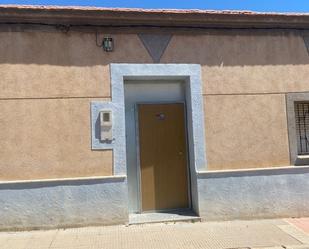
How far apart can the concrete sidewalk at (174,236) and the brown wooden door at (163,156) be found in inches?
26.5

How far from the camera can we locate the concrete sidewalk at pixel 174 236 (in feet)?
21.5

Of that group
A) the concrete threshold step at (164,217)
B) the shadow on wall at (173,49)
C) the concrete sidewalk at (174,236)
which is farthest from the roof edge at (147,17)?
the concrete sidewalk at (174,236)

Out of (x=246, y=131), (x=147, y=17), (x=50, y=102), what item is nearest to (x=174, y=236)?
(x=246, y=131)

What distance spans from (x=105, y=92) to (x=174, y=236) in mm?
2686

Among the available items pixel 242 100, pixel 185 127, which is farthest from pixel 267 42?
pixel 185 127

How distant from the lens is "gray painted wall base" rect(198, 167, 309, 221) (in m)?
7.93

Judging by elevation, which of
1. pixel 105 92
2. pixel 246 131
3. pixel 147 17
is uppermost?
pixel 147 17

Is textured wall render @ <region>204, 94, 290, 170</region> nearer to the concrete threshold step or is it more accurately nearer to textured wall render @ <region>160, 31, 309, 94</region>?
textured wall render @ <region>160, 31, 309, 94</region>

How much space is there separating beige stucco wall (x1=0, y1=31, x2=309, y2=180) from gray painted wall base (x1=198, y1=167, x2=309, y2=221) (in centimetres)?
23

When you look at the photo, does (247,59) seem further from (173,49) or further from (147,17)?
(147,17)

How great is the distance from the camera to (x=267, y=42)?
330 inches

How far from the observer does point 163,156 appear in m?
8.24

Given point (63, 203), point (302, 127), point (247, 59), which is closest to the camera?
point (63, 203)

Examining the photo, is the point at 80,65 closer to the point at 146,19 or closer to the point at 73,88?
the point at 73,88
